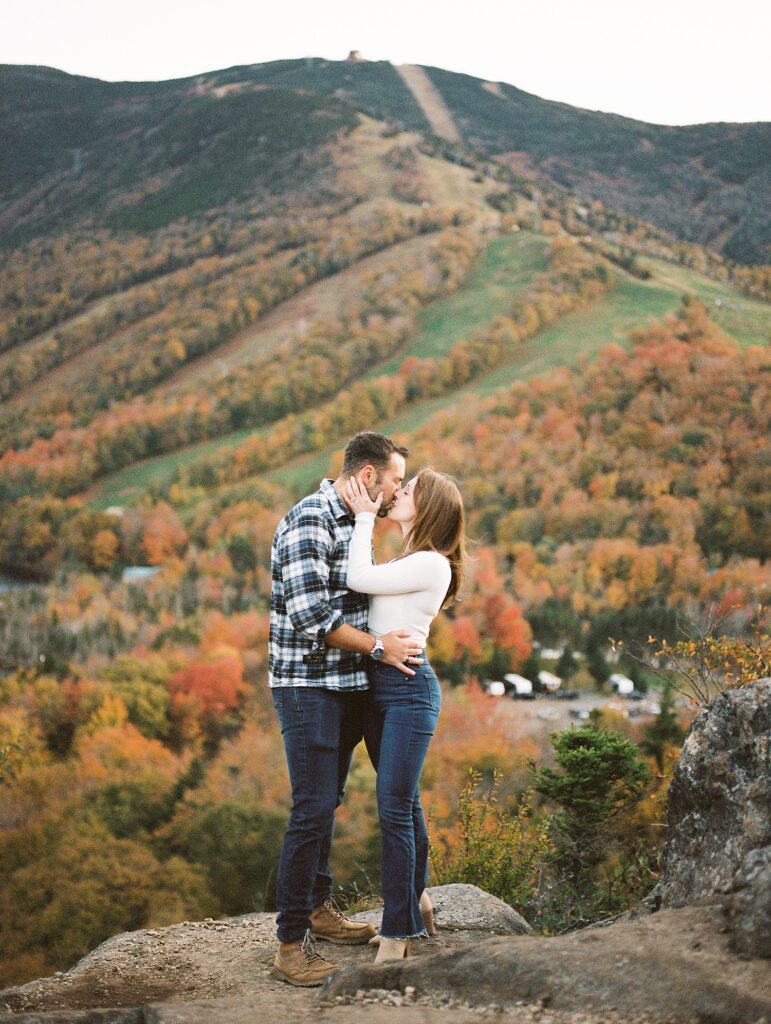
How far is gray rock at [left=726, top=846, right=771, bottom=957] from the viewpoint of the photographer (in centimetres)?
384

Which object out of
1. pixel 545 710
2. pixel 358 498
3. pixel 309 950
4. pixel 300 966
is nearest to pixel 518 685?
pixel 545 710

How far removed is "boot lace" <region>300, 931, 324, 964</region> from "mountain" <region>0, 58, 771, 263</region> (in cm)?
8077

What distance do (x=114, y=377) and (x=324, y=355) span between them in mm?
17602

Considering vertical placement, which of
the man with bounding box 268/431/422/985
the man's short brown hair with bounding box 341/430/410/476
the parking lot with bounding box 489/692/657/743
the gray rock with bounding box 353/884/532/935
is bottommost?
the parking lot with bounding box 489/692/657/743

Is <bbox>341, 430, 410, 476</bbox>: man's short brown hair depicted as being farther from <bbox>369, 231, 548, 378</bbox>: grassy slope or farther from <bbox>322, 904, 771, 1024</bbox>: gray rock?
<bbox>369, 231, 548, 378</bbox>: grassy slope

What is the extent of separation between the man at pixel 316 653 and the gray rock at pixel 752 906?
5.89ft

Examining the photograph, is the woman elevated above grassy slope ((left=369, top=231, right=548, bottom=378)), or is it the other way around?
grassy slope ((left=369, top=231, right=548, bottom=378))

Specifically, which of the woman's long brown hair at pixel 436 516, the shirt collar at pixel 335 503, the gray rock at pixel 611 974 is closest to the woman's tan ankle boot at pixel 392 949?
the gray rock at pixel 611 974

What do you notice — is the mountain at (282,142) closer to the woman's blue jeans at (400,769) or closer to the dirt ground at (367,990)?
the woman's blue jeans at (400,769)

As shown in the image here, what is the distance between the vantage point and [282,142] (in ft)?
319

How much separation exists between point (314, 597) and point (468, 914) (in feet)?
9.17

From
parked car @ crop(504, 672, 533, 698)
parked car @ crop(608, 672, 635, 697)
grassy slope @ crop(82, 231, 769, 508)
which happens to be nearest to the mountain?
grassy slope @ crop(82, 231, 769, 508)

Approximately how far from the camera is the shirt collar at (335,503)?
4770 mm

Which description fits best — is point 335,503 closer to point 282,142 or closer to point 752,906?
point 752,906
